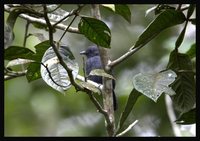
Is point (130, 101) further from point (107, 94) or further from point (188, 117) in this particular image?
point (188, 117)

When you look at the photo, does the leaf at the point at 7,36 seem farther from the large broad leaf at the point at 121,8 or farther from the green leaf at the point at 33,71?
the large broad leaf at the point at 121,8

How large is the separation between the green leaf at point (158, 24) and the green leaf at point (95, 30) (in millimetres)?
149

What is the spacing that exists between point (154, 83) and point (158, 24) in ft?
0.91

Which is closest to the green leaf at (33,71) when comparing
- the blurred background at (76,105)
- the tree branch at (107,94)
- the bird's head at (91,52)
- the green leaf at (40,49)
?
the green leaf at (40,49)

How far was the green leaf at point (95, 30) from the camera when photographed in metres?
2.07

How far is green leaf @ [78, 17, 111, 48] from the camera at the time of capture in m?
2.07

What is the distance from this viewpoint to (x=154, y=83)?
80.6 inches

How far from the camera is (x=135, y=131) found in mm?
4984

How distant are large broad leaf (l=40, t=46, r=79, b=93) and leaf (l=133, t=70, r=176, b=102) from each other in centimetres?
24

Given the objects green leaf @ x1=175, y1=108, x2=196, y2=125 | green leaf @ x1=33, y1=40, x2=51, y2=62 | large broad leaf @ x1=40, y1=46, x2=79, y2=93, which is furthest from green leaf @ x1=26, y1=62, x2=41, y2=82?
green leaf @ x1=175, y1=108, x2=196, y2=125

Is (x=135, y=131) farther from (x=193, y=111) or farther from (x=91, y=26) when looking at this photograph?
(x=91, y=26)

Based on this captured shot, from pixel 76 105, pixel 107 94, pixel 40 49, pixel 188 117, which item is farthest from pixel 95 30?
pixel 76 105

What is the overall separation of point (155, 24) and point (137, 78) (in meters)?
0.26
